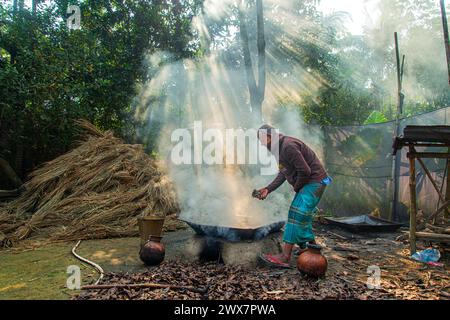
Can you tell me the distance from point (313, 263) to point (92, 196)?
5.30 m

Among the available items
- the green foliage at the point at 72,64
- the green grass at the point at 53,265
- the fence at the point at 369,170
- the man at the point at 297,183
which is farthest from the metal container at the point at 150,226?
the fence at the point at 369,170

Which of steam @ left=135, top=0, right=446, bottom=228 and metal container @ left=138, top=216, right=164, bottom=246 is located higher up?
steam @ left=135, top=0, right=446, bottom=228

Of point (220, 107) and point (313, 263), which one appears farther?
point (220, 107)

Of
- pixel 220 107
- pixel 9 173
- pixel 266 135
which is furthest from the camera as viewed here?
pixel 220 107

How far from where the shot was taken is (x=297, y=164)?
4.46 m

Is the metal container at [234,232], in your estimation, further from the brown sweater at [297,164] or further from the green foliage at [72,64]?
the green foliage at [72,64]

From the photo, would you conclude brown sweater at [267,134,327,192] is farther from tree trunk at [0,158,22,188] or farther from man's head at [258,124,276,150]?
tree trunk at [0,158,22,188]

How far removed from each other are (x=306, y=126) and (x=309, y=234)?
20.5ft

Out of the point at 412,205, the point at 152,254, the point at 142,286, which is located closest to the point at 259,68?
the point at 412,205

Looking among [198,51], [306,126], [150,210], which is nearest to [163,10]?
[198,51]

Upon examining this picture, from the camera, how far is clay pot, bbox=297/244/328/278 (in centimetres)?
400

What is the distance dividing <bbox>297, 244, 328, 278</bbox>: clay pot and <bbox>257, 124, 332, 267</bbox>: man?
19.9 inches

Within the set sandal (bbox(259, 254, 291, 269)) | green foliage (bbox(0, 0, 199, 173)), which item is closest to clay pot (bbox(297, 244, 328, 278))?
sandal (bbox(259, 254, 291, 269))

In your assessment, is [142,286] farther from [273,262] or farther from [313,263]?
Answer: [313,263]
